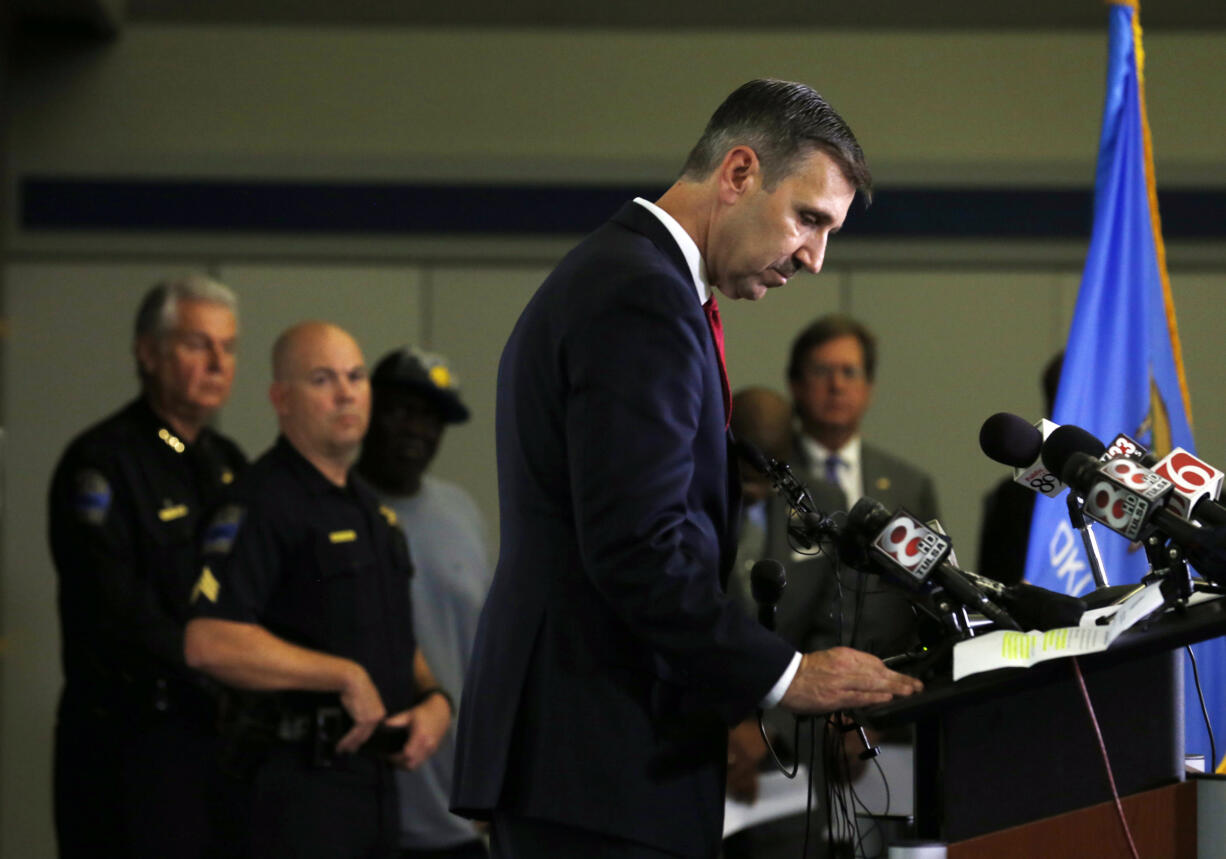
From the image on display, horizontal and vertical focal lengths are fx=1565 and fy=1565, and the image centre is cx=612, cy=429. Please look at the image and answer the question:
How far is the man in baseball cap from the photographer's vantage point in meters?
3.80

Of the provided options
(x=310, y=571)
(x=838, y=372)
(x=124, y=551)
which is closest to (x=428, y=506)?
(x=124, y=551)

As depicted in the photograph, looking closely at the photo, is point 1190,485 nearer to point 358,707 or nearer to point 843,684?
point 843,684

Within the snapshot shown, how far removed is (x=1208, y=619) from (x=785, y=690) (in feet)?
1.39

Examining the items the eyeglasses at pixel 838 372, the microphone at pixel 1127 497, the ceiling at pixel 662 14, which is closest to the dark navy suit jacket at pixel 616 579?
the microphone at pixel 1127 497

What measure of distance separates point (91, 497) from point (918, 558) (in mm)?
2460

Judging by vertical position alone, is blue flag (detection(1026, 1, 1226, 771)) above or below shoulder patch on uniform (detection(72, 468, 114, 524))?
above

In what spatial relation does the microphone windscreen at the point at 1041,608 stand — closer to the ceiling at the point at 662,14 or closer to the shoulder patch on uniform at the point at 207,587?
the shoulder patch on uniform at the point at 207,587

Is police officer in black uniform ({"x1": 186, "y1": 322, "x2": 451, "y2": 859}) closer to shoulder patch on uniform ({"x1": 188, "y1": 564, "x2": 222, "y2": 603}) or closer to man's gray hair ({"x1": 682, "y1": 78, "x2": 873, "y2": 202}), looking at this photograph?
shoulder patch on uniform ({"x1": 188, "y1": 564, "x2": 222, "y2": 603})

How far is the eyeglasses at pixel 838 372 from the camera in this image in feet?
14.0

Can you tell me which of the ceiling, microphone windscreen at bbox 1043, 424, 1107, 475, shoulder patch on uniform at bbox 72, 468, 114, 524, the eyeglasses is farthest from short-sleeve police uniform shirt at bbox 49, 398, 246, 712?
the ceiling

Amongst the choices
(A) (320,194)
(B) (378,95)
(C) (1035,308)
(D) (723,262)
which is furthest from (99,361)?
(D) (723,262)

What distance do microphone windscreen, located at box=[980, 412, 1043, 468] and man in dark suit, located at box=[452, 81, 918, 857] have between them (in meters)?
0.28

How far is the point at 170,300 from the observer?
4.00 meters

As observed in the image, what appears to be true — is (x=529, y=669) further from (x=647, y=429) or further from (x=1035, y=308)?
(x=1035, y=308)
